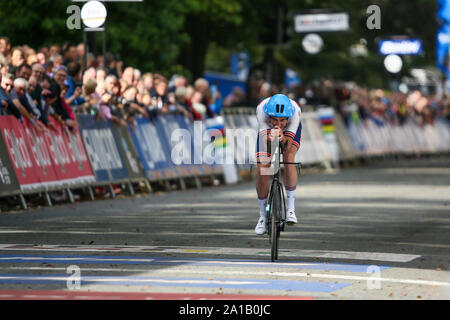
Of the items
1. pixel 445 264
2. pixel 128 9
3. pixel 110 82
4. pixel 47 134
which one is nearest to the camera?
pixel 445 264

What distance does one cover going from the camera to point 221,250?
13039mm

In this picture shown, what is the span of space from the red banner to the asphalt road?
1.78 feet

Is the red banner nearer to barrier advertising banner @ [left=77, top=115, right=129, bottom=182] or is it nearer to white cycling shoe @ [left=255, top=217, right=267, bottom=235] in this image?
barrier advertising banner @ [left=77, top=115, right=129, bottom=182]

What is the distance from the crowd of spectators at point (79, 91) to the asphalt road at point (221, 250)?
164 cm

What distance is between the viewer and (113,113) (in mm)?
23078

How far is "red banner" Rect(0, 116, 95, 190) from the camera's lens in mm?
18844

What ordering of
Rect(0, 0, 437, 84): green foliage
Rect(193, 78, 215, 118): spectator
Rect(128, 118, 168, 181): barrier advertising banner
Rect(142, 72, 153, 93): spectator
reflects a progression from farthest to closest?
Rect(0, 0, 437, 84): green foliage → Rect(193, 78, 215, 118): spectator → Rect(142, 72, 153, 93): spectator → Rect(128, 118, 168, 181): barrier advertising banner

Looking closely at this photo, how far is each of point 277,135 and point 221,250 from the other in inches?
54.7


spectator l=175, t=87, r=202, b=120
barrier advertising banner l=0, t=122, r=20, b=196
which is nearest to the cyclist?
barrier advertising banner l=0, t=122, r=20, b=196

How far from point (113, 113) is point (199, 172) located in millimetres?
3872

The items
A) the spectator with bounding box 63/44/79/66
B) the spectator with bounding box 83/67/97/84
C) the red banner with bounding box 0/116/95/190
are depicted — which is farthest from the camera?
the spectator with bounding box 63/44/79/66

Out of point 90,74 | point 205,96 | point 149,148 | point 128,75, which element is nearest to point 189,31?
point 205,96
